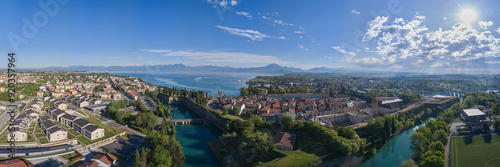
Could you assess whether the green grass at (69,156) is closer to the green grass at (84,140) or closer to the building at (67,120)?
the green grass at (84,140)

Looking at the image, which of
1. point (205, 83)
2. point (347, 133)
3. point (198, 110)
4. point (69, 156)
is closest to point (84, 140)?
point (69, 156)

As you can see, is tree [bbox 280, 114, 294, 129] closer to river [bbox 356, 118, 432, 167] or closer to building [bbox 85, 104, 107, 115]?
river [bbox 356, 118, 432, 167]

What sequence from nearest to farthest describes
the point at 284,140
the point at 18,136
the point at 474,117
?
the point at 18,136 < the point at 284,140 < the point at 474,117

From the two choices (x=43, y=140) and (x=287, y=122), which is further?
(x=287, y=122)

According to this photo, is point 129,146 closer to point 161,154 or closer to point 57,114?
point 161,154

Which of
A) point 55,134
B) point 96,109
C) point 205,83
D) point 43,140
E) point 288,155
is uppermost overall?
point 205,83

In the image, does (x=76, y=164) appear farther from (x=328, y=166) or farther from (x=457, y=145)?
(x=457, y=145)

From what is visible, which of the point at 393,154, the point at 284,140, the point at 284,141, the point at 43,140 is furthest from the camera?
the point at 393,154
